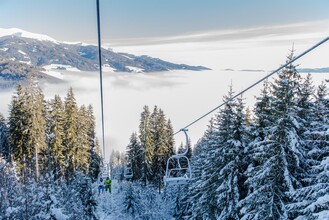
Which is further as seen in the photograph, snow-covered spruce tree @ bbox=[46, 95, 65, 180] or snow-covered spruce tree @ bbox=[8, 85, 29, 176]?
snow-covered spruce tree @ bbox=[46, 95, 65, 180]

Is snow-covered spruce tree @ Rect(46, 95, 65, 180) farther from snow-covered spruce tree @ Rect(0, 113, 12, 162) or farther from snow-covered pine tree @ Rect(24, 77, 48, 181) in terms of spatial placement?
snow-covered spruce tree @ Rect(0, 113, 12, 162)

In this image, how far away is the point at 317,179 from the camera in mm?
14250

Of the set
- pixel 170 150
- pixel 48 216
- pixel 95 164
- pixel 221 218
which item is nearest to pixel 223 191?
pixel 221 218

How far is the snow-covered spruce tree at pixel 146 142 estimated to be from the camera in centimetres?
4931

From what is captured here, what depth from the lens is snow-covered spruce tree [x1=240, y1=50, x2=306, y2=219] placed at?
53.5 feet

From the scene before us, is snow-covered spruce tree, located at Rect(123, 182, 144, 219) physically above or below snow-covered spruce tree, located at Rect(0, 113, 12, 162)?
below

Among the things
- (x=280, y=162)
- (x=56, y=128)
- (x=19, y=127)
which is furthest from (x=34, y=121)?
(x=280, y=162)

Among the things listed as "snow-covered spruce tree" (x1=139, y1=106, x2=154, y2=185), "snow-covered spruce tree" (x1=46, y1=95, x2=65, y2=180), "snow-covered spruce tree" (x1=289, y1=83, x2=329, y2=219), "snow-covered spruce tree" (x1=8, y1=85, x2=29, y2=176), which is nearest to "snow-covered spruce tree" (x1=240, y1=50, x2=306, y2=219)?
"snow-covered spruce tree" (x1=289, y1=83, x2=329, y2=219)

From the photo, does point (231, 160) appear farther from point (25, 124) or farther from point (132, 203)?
point (25, 124)

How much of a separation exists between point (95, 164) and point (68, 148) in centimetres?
1501

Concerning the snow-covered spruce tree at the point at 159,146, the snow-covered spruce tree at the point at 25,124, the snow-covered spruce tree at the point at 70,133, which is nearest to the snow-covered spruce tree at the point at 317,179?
the snow-covered spruce tree at the point at 25,124

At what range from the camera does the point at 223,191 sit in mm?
21031

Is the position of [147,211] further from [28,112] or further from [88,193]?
[28,112]

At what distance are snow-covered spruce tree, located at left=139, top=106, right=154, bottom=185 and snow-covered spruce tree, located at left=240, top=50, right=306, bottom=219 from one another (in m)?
31.7
